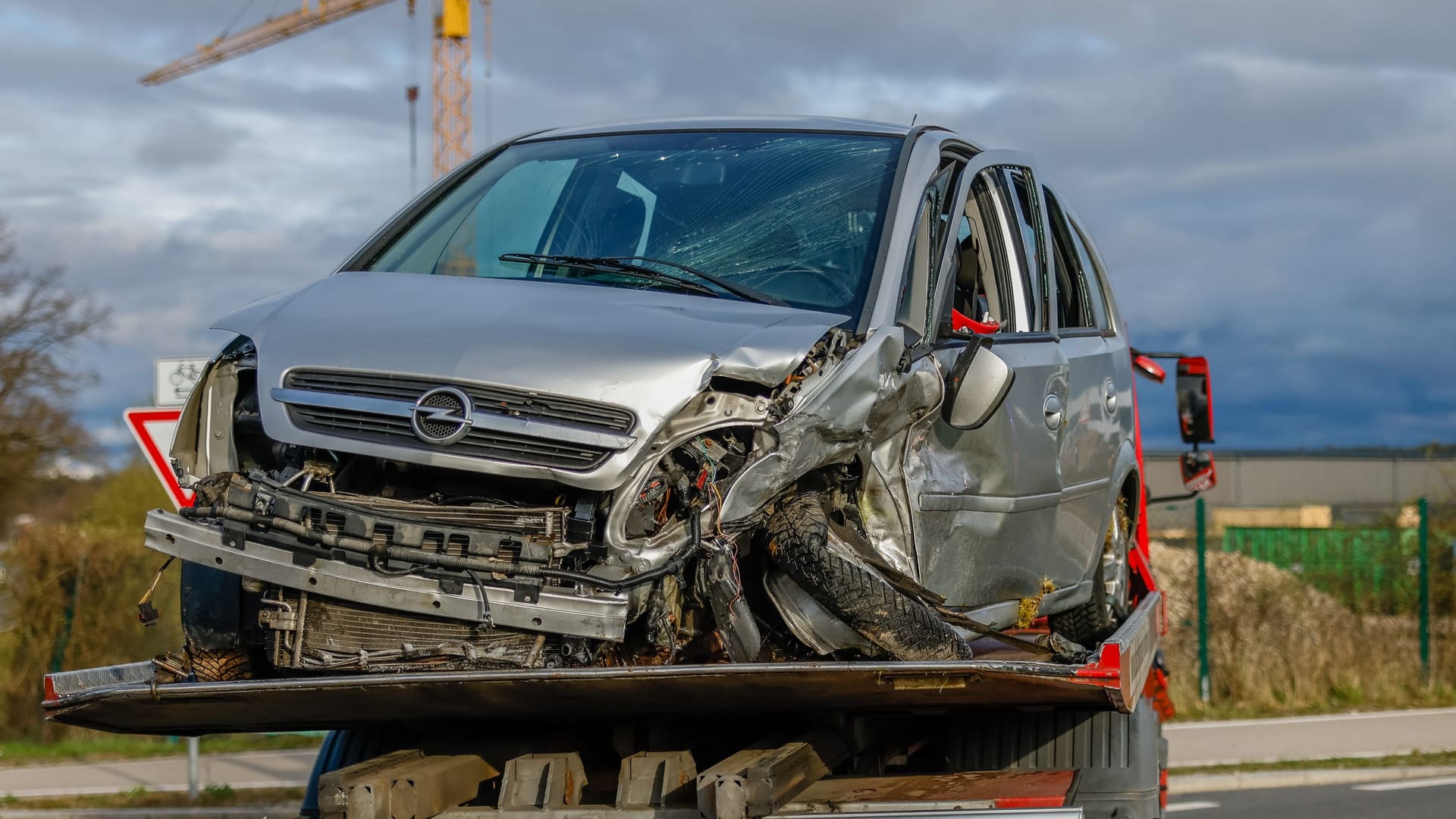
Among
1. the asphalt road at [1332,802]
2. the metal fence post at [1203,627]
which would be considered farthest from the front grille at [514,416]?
the metal fence post at [1203,627]

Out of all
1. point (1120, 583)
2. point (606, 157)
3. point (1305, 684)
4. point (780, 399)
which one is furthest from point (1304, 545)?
point (780, 399)

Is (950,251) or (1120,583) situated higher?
(950,251)

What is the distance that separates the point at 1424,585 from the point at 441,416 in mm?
13698

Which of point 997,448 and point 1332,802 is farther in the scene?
point 1332,802

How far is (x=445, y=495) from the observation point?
382 centimetres

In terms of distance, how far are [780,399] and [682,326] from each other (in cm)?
30

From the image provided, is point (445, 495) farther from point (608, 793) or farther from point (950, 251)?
point (950, 251)

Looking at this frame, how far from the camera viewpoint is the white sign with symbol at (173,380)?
812 cm

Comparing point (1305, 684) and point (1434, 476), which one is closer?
point (1305, 684)

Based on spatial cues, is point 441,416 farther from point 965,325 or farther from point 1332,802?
point 1332,802

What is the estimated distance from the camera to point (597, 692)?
371 centimetres

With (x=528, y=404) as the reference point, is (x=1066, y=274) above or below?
above

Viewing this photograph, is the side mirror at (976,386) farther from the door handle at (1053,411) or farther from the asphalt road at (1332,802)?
the asphalt road at (1332,802)

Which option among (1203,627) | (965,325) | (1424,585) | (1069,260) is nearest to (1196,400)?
(1069,260)
